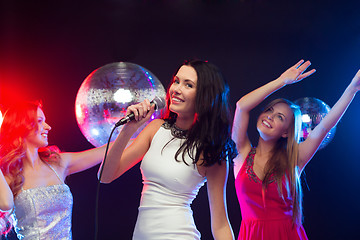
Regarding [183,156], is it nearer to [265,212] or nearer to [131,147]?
[131,147]

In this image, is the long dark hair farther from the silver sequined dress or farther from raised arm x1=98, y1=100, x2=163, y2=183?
the silver sequined dress

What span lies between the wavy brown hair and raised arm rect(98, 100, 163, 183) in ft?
3.49

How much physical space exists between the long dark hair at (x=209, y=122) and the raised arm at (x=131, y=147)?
182 mm

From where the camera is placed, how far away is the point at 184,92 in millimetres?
1771

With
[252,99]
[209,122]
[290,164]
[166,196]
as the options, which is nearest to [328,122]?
[290,164]

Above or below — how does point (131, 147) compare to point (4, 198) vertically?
above

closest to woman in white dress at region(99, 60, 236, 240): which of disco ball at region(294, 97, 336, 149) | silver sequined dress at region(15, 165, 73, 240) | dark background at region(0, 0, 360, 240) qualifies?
silver sequined dress at region(15, 165, 73, 240)

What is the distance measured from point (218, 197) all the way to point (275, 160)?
101 centimetres

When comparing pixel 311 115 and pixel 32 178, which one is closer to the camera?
pixel 32 178

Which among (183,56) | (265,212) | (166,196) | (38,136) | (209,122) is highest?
(183,56)

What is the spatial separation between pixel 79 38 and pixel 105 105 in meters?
1.90

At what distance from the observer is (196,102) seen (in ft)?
5.86

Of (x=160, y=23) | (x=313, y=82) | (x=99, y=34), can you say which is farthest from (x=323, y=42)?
(x=99, y=34)

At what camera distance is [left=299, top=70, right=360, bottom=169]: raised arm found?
2590 mm
